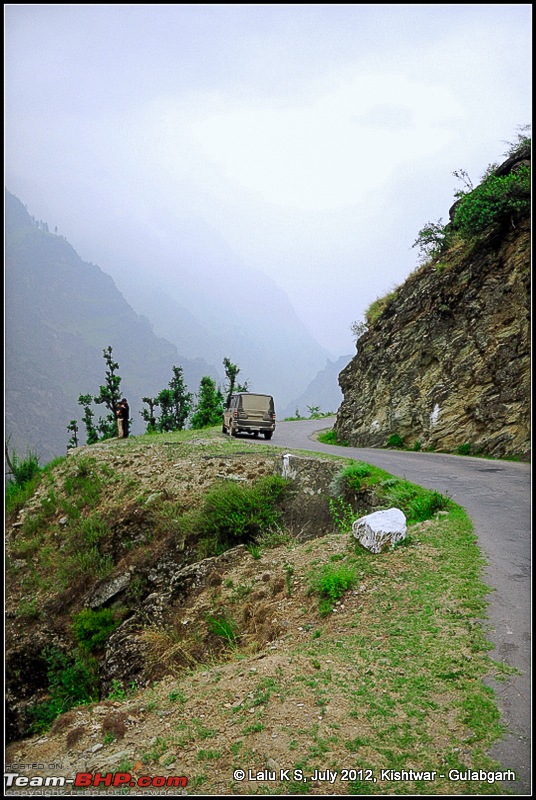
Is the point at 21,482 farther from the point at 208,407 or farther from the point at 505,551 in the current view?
the point at 505,551

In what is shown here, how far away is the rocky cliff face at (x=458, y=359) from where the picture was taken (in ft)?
53.6

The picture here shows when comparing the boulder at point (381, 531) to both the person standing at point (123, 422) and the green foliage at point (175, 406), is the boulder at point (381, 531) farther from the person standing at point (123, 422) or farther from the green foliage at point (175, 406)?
the green foliage at point (175, 406)

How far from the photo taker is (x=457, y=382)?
18.3 metres

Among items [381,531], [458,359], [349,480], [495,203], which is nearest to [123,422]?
[349,480]

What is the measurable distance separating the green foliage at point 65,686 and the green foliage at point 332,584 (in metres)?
5.00

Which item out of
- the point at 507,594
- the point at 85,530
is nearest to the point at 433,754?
the point at 507,594

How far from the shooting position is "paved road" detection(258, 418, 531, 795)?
3.70 m

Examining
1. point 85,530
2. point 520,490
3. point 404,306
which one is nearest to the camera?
point 520,490

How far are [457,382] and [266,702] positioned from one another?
624 inches

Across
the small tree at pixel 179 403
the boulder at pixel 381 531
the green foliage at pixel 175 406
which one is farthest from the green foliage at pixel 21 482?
the small tree at pixel 179 403

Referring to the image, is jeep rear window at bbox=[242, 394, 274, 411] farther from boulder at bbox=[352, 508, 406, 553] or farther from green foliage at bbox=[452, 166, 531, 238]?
boulder at bbox=[352, 508, 406, 553]

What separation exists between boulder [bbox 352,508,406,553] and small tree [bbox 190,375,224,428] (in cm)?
3390

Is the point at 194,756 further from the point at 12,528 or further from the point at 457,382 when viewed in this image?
the point at 457,382

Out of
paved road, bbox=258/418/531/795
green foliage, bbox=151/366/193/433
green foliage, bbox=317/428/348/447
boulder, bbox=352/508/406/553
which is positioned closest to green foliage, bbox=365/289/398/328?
green foliage, bbox=317/428/348/447
